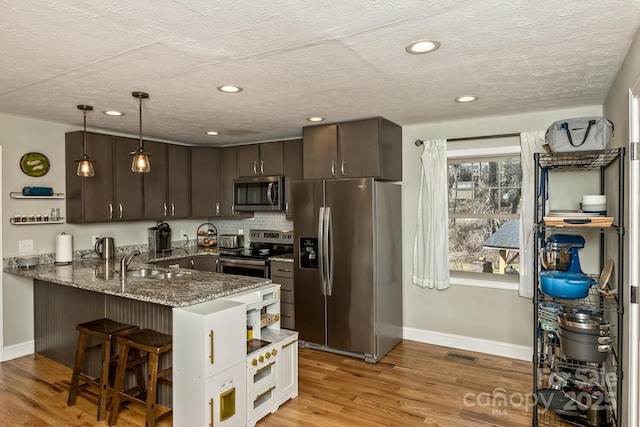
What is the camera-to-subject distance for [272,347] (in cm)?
282

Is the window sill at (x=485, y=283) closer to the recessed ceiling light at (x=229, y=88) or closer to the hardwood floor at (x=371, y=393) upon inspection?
the hardwood floor at (x=371, y=393)

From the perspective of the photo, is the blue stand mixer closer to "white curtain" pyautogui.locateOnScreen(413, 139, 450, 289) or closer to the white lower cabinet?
"white curtain" pyautogui.locateOnScreen(413, 139, 450, 289)

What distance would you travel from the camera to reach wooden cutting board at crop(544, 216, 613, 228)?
2.35 metres

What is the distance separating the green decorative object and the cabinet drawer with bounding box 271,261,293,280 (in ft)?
8.20

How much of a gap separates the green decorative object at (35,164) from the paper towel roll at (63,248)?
66 centimetres

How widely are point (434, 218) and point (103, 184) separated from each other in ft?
11.5

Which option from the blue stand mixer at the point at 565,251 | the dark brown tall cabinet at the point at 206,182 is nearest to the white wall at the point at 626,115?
the blue stand mixer at the point at 565,251

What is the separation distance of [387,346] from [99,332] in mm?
2556

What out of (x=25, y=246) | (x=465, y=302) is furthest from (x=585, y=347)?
(x=25, y=246)

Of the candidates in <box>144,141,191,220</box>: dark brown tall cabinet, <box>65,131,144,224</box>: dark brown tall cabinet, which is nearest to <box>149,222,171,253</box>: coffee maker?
<box>144,141,191,220</box>: dark brown tall cabinet

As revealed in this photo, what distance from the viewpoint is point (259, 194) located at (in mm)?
5000

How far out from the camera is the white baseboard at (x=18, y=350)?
147 inches

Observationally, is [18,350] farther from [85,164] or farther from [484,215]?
[484,215]

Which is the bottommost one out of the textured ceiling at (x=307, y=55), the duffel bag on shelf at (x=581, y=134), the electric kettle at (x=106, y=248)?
the electric kettle at (x=106, y=248)
